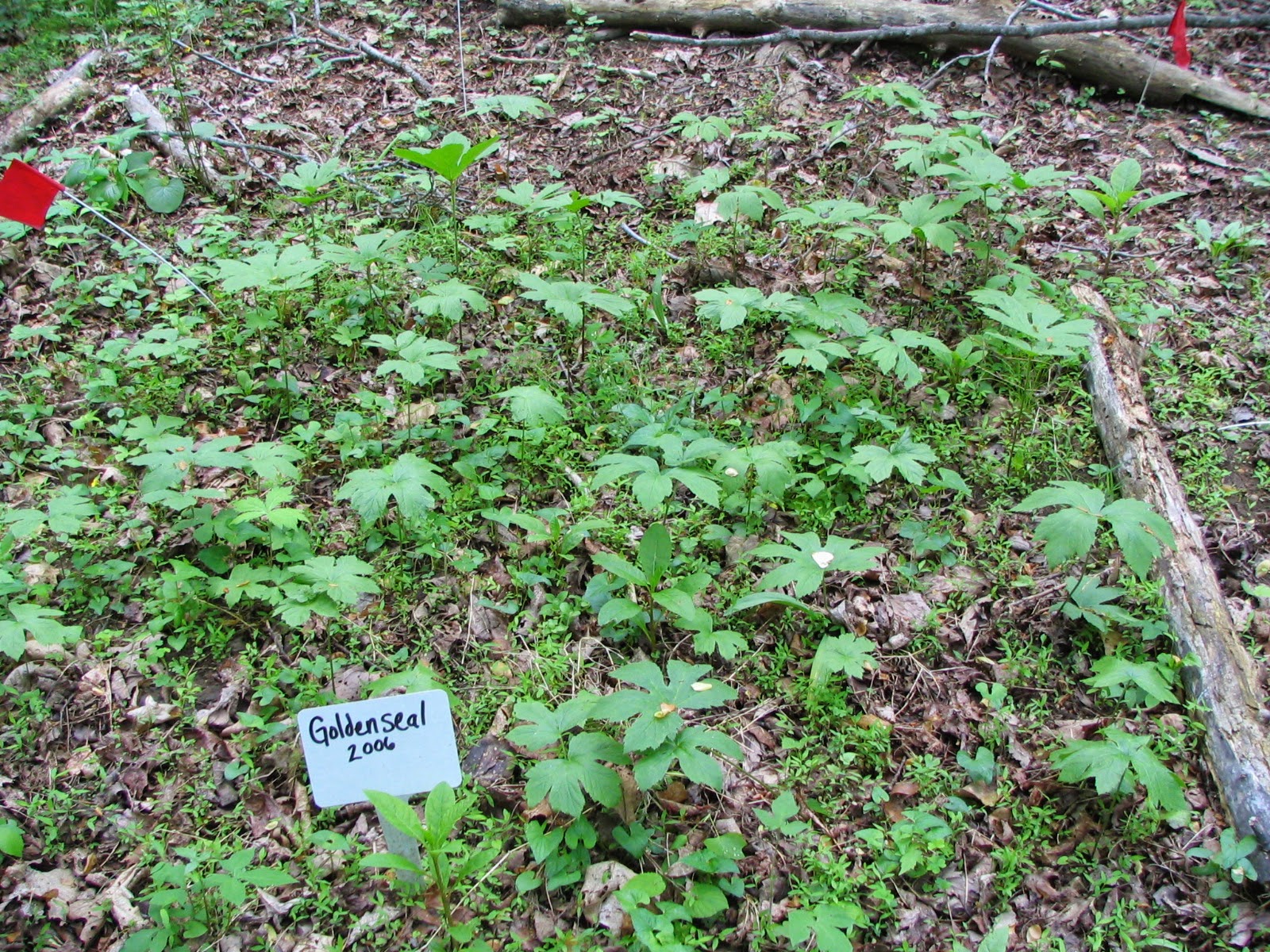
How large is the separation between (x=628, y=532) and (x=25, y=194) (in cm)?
288

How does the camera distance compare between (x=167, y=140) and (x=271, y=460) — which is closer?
(x=271, y=460)

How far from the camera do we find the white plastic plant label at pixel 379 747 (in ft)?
7.00

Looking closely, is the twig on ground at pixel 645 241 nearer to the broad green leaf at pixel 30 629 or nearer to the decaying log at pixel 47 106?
the broad green leaf at pixel 30 629

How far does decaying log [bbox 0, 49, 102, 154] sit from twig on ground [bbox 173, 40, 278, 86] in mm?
607

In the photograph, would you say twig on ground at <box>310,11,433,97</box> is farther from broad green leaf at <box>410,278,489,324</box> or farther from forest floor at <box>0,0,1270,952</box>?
broad green leaf at <box>410,278,489,324</box>

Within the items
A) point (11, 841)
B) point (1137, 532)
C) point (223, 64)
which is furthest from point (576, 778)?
point (223, 64)

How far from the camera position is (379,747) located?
7.14 ft

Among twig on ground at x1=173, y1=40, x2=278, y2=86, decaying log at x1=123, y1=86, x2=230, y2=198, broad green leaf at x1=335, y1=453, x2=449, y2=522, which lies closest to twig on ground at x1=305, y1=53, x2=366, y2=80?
twig on ground at x1=173, y1=40, x2=278, y2=86

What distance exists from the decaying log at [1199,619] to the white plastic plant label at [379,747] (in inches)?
89.3

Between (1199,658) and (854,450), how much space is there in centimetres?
142

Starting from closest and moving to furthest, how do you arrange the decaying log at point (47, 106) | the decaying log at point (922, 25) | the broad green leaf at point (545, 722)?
the broad green leaf at point (545, 722)
the decaying log at point (47, 106)
the decaying log at point (922, 25)

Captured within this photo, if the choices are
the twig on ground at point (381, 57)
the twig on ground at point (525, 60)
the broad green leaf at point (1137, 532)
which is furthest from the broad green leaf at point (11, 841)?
the twig on ground at point (525, 60)

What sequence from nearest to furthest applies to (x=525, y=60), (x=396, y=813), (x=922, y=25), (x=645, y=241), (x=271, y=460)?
(x=396, y=813)
(x=271, y=460)
(x=645, y=241)
(x=922, y=25)
(x=525, y=60)

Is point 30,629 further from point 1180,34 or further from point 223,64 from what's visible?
point 1180,34
